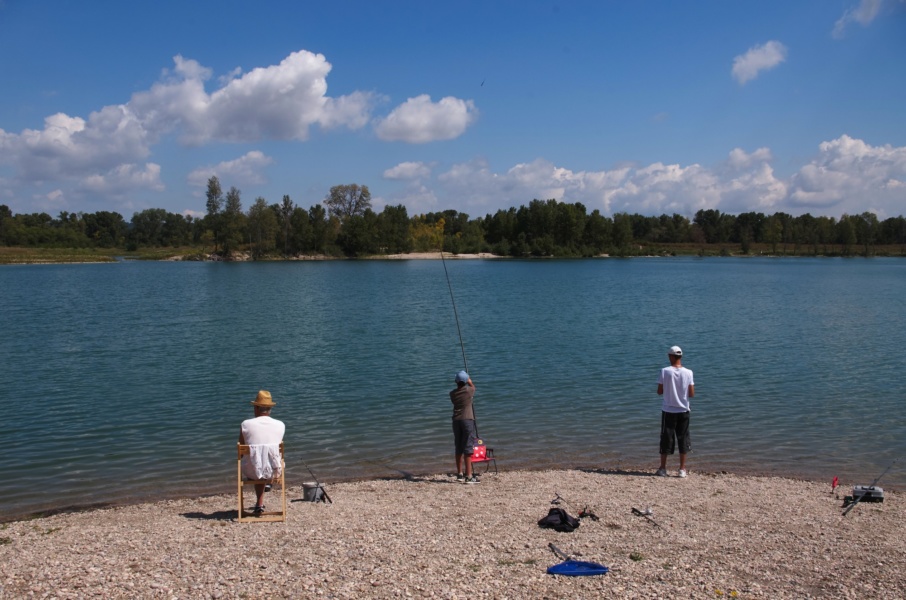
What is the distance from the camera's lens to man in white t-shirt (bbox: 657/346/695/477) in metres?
12.5

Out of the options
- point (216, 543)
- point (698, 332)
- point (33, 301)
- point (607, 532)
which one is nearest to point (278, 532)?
point (216, 543)

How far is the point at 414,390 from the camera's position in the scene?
21172mm

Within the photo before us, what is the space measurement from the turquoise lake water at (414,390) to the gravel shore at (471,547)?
93.7 inches

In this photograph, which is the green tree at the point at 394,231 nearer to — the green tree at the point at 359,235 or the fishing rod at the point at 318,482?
the green tree at the point at 359,235

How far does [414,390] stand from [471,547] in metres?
12.6

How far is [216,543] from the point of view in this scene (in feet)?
28.7

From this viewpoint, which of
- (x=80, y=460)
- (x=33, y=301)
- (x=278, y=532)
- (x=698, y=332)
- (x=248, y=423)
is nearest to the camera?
(x=278, y=532)

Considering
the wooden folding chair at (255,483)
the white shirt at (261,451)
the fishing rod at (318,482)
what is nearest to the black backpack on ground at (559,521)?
the fishing rod at (318,482)

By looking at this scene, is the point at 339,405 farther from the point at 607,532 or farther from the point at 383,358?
the point at 607,532

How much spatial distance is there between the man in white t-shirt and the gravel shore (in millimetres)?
972

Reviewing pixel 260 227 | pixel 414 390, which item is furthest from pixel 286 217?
pixel 414 390

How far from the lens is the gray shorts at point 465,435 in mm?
12359

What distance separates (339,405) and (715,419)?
990 centimetres

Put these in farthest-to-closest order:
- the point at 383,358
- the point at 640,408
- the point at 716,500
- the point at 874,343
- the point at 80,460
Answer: the point at 874,343, the point at 383,358, the point at 640,408, the point at 80,460, the point at 716,500
